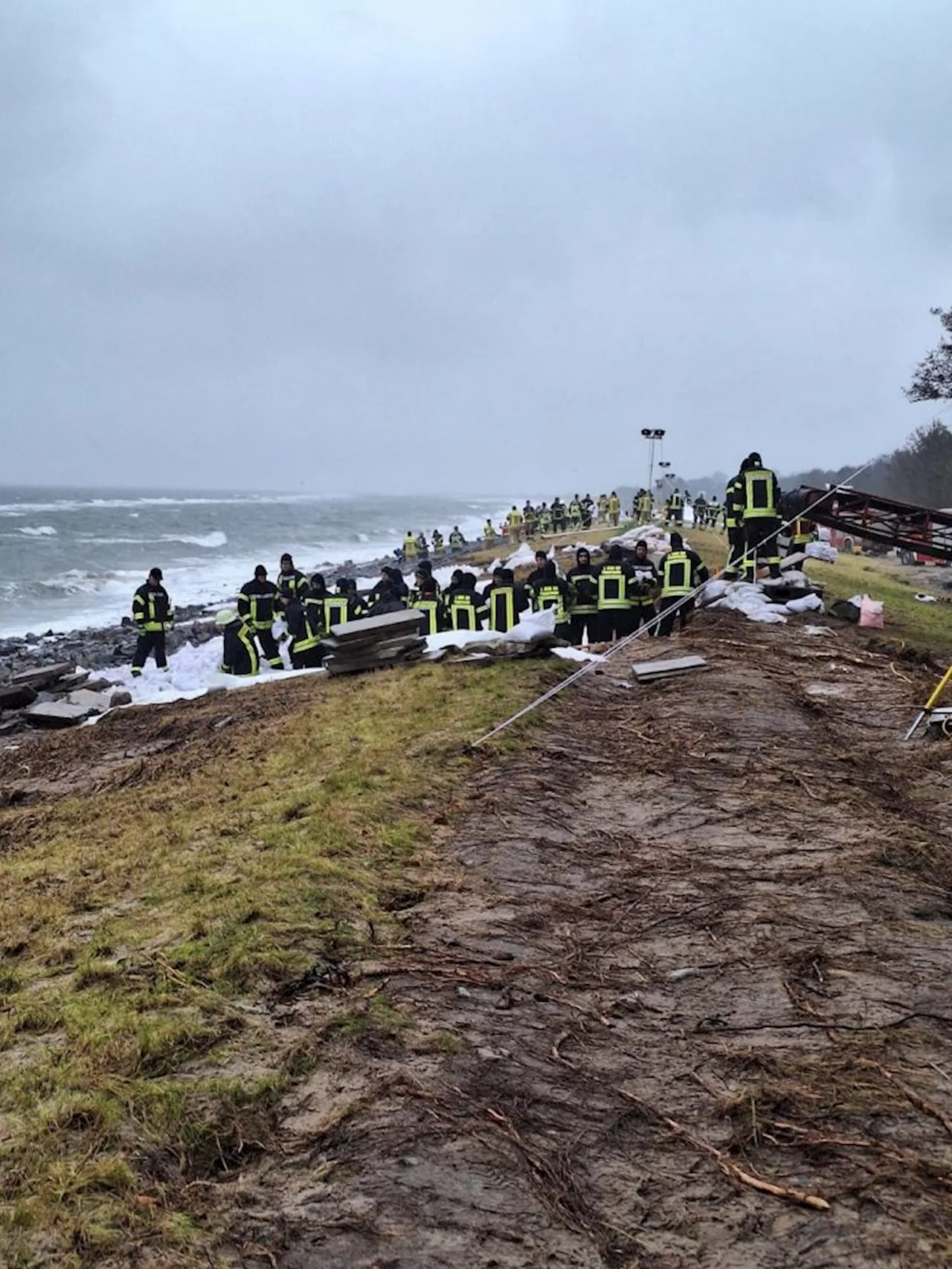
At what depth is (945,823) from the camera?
4695 mm

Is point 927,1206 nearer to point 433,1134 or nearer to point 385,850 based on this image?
point 433,1134

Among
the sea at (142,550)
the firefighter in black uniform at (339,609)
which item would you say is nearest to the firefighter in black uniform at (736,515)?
the firefighter in black uniform at (339,609)

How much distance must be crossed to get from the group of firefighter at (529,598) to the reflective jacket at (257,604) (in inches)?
0.6

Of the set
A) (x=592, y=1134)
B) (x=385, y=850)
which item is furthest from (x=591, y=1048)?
(x=385, y=850)

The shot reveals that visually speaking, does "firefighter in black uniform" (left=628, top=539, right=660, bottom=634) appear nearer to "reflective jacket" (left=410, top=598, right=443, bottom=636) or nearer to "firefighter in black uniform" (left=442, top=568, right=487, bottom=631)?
"firefighter in black uniform" (left=442, top=568, right=487, bottom=631)

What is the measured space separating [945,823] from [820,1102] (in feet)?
9.18

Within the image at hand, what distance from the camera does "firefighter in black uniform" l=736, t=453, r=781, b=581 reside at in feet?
37.9

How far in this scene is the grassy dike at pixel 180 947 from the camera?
84.0 inches

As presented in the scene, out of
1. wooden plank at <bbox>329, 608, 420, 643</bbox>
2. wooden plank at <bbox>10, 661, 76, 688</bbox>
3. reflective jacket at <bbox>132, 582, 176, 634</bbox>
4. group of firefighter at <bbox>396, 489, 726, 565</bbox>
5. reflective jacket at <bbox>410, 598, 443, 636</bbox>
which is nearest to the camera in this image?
wooden plank at <bbox>329, 608, 420, 643</bbox>

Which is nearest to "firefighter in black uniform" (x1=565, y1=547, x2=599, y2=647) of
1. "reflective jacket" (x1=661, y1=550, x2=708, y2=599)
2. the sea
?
"reflective jacket" (x1=661, y1=550, x2=708, y2=599)

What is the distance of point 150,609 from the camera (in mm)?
13492

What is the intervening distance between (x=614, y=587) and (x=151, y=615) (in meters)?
7.37

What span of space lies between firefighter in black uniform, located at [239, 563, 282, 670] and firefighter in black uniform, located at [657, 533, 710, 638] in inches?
229

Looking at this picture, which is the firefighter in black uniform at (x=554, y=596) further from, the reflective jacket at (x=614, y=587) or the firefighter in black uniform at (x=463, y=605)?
the firefighter in black uniform at (x=463, y=605)
